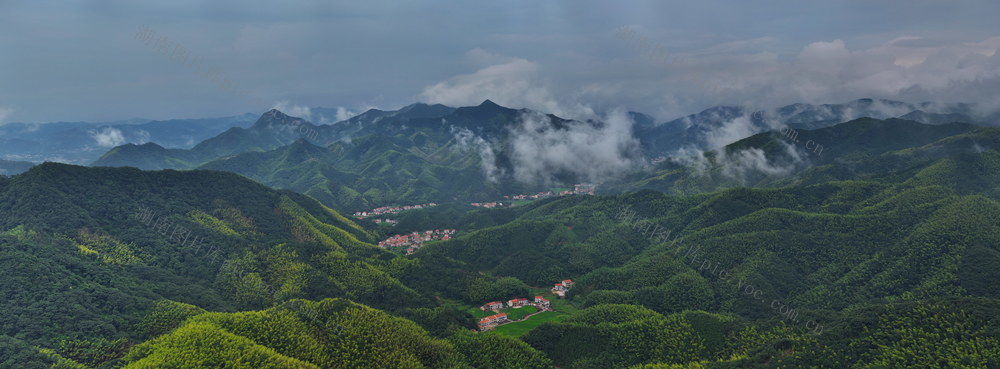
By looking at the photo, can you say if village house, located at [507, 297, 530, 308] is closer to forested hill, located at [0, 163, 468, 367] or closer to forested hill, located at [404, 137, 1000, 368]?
forested hill, located at [404, 137, 1000, 368]

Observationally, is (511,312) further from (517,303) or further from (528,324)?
(528,324)

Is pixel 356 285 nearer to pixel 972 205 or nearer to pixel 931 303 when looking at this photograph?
pixel 931 303

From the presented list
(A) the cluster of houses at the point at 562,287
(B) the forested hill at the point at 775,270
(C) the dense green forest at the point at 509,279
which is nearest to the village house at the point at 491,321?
(C) the dense green forest at the point at 509,279

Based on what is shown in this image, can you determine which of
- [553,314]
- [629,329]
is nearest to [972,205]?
[629,329]

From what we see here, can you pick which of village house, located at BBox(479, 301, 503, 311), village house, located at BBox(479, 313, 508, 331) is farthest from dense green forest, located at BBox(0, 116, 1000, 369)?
village house, located at BBox(479, 313, 508, 331)

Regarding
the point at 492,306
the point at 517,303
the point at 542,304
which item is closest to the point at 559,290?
the point at 542,304

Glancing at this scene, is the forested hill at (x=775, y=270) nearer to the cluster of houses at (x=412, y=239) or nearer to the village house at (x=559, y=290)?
the village house at (x=559, y=290)
